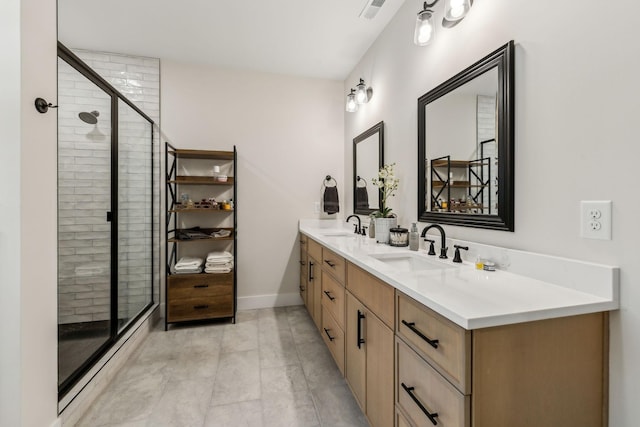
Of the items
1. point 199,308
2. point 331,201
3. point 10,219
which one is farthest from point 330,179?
point 10,219

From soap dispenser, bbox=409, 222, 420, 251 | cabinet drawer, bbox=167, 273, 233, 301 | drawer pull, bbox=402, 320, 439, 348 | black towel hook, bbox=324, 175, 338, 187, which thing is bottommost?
cabinet drawer, bbox=167, 273, 233, 301

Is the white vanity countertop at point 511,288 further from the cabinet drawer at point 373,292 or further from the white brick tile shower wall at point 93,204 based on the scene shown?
the white brick tile shower wall at point 93,204

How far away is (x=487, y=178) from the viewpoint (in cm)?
141

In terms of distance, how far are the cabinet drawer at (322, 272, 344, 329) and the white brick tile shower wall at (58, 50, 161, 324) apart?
1.61m

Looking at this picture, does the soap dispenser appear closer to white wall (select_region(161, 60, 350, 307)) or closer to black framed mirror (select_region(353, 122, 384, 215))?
black framed mirror (select_region(353, 122, 384, 215))

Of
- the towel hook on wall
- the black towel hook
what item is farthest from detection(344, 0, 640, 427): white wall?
the towel hook on wall

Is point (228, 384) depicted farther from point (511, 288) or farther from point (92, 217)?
point (511, 288)

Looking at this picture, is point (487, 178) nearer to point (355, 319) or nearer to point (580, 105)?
point (580, 105)

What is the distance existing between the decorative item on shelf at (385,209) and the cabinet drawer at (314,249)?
0.46 m

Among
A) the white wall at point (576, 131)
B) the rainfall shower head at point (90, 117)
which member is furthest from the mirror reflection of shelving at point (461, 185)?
the rainfall shower head at point (90, 117)

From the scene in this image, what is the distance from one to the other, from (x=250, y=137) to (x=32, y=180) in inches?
82.0

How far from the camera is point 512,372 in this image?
2.58 ft

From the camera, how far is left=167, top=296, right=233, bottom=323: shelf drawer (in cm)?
263

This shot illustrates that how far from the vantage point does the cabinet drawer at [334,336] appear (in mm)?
1736
